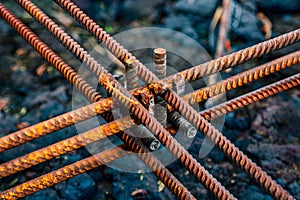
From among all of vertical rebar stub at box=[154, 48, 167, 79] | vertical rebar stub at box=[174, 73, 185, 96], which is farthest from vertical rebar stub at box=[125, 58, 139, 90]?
vertical rebar stub at box=[174, 73, 185, 96]

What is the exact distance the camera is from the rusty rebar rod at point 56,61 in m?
2.89

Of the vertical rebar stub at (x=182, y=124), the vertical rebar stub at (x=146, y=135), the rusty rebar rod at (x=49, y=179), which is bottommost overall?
the rusty rebar rod at (x=49, y=179)

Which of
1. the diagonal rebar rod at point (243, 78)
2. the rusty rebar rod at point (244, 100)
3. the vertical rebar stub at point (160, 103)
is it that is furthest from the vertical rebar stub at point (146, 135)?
the rusty rebar rod at point (244, 100)

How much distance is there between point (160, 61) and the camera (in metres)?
2.71

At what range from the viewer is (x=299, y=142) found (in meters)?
5.24

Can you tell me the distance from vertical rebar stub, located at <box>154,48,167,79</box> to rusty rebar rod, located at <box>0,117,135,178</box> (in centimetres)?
34

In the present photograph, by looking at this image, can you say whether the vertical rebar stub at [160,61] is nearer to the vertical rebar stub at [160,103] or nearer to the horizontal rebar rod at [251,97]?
the vertical rebar stub at [160,103]

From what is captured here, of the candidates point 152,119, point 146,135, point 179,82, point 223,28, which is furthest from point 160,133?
point 223,28

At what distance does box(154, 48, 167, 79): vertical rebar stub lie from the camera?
2.67m

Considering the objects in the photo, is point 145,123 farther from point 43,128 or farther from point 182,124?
point 43,128

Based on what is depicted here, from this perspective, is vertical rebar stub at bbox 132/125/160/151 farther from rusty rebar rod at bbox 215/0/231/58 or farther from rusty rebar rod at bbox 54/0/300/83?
rusty rebar rod at bbox 215/0/231/58

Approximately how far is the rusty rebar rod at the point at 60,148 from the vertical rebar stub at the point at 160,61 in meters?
0.34

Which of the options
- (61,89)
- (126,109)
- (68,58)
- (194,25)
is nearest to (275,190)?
(126,109)

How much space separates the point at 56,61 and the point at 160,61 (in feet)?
2.69
